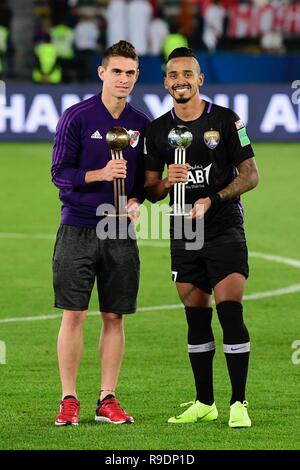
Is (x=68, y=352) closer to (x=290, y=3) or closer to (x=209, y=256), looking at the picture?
(x=209, y=256)

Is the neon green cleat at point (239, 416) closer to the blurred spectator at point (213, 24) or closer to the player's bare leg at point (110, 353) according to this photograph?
the player's bare leg at point (110, 353)

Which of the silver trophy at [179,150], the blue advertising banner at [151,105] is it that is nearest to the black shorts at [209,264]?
the silver trophy at [179,150]

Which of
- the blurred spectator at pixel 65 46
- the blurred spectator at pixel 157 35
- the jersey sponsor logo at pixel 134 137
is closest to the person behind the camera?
the jersey sponsor logo at pixel 134 137

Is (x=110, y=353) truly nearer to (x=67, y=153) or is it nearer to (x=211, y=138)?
(x=67, y=153)

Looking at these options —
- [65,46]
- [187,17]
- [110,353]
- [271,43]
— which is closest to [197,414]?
[110,353]

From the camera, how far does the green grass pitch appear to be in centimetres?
790

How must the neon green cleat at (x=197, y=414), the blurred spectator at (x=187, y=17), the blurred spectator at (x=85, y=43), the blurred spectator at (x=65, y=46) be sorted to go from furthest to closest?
1. the blurred spectator at (x=187, y=17)
2. the blurred spectator at (x=85, y=43)
3. the blurred spectator at (x=65, y=46)
4. the neon green cleat at (x=197, y=414)

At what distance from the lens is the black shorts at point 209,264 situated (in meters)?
8.20

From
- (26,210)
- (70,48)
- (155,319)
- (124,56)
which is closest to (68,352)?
(124,56)

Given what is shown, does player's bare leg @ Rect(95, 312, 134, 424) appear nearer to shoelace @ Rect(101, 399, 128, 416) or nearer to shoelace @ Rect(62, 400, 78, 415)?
shoelace @ Rect(101, 399, 128, 416)

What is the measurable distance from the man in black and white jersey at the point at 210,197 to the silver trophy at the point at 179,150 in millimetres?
91

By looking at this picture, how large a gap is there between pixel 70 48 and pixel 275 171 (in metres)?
7.99

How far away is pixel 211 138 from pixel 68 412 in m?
1.78

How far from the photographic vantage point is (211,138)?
26.7 feet
